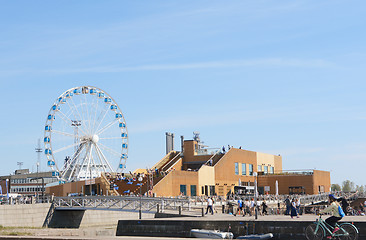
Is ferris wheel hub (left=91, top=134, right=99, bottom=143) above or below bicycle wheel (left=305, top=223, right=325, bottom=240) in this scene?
above

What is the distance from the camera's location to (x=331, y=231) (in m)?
18.2

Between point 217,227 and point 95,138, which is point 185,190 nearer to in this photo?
point 95,138

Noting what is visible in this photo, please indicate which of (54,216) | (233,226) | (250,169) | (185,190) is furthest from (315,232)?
(250,169)

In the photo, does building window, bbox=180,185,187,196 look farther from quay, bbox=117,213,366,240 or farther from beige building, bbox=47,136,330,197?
quay, bbox=117,213,366,240

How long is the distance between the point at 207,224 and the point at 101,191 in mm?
37334

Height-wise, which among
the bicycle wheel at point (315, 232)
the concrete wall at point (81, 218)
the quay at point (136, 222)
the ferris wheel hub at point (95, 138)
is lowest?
the concrete wall at point (81, 218)

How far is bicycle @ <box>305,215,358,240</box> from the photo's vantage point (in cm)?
1791

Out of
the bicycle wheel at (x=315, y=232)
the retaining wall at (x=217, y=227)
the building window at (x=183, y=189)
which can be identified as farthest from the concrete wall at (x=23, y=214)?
the bicycle wheel at (x=315, y=232)

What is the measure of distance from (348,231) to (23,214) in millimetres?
36982

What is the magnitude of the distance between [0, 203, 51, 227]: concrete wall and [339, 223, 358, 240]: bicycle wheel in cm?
3557

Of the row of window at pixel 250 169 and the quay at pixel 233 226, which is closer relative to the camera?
the quay at pixel 233 226

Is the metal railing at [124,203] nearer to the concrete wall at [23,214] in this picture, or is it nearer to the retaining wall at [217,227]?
the concrete wall at [23,214]

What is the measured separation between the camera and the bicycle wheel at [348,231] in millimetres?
17875

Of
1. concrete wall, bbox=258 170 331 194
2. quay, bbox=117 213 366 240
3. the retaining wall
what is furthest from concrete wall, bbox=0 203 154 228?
concrete wall, bbox=258 170 331 194
